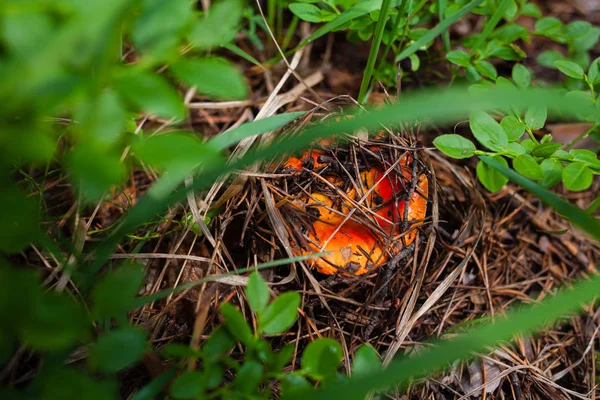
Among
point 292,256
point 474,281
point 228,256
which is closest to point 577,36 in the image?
point 474,281

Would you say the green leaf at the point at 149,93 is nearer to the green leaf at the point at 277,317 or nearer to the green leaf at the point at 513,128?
the green leaf at the point at 277,317

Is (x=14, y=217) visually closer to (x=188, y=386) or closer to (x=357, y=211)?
(x=188, y=386)

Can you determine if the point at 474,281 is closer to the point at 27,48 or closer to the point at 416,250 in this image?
the point at 416,250

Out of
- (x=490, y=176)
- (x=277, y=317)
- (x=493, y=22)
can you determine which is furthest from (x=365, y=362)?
(x=493, y=22)

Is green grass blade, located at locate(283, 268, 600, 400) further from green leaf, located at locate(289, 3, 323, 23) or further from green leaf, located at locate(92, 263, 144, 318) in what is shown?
green leaf, located at locate(289, 3, 323, 23)

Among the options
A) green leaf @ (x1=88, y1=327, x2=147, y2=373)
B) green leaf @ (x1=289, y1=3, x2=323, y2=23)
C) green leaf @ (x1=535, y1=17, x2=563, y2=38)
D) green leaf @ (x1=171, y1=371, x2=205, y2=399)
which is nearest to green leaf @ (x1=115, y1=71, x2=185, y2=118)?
green leaf @ (x1=88, y1=327, x2=147, y2=373)

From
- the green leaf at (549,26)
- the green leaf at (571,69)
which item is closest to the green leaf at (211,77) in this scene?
the green leaf at (571,69)
